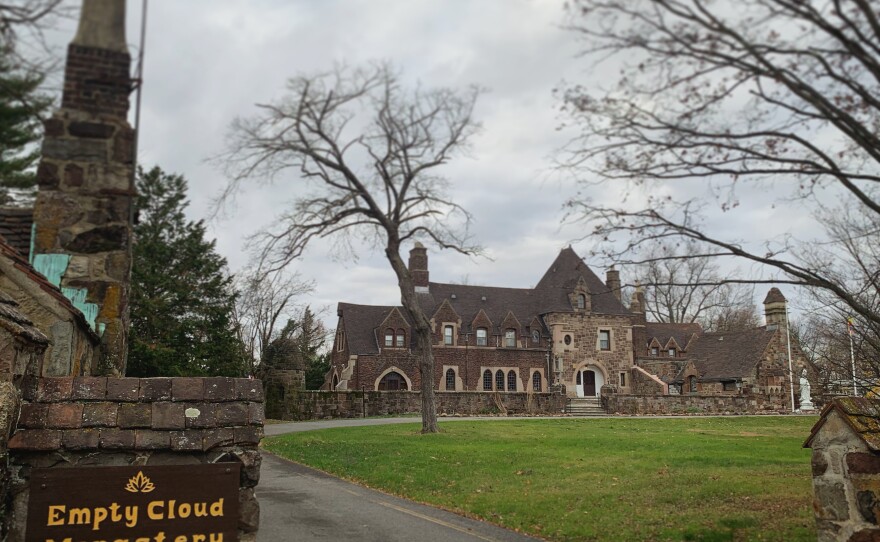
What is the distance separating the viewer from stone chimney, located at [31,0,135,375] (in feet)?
25.0

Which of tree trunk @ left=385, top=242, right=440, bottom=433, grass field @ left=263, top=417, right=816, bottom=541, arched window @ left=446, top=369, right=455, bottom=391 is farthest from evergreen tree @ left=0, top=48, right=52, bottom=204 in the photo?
arched window @ left=446, top=369, right=455, bottom=391

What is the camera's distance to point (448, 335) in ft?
164

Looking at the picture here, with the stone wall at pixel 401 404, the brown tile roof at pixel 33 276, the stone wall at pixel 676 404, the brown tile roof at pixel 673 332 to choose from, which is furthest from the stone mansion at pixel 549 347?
the brown tile roof at pixel 33 276

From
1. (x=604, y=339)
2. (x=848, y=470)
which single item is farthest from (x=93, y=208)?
(x=604, y=339)

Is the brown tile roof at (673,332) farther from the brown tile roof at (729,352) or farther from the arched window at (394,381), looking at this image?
the arched window at (394,381)

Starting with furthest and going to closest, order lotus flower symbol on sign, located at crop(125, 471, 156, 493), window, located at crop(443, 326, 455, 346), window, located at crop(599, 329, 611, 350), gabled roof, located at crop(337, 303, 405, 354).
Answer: window, located at crop(599, 329, 611, 350), window, located at crop(443, 326, 455, 346), gabled roof, located at crop(337, 303, 405, 354), lotus flower symbol on sign, located at crop(125, 471, 156, 493)

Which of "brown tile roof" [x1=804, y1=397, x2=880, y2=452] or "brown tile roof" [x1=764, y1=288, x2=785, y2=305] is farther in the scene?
"brown tile roof" [x1=764, y1=288, x2=785, y2=305]

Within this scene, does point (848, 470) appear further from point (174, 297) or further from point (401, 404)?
point (401, 404)

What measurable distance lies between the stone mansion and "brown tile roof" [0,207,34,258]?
38886 millimetres

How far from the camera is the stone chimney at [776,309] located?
48.6 metres

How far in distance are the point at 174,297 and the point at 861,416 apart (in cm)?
2646

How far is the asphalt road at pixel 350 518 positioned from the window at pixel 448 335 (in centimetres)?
3731

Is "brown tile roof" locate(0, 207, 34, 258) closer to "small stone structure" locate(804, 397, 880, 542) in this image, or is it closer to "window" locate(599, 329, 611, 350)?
"small stone structure" locate(804, 397, 880, 542)

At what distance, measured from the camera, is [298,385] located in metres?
36.5
